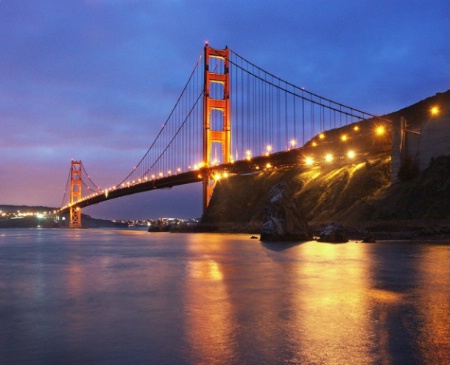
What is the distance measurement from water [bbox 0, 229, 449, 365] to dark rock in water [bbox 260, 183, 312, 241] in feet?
59.4

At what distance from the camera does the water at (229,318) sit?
5.45 meters

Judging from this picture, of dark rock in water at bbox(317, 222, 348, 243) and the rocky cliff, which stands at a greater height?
the rocky cliff

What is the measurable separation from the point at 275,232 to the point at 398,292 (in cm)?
2372

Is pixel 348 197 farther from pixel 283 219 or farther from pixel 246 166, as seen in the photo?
pixel 246 166

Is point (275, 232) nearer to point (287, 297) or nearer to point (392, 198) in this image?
point (392, 198)

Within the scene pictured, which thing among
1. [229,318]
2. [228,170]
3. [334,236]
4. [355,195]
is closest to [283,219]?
[334,236]

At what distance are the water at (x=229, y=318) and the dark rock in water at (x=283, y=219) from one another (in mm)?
18109

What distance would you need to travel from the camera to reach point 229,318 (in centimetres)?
754

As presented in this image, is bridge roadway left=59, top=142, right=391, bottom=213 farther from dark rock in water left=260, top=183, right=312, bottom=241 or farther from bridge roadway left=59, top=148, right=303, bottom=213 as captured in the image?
dark rock in water left=260, top=183, right=312, bottom=241

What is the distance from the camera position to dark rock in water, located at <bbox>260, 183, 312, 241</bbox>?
3278 cm

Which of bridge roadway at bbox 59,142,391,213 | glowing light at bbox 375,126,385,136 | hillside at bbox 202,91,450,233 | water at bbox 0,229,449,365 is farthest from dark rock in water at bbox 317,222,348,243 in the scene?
glowing light at bbox 375,126,385,136

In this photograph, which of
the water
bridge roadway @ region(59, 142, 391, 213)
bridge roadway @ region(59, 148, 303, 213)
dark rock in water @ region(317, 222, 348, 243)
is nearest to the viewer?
the water

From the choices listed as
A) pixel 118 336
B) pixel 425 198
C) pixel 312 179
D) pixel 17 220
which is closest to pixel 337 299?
pixel 118 336

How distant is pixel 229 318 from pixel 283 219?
26436 mm
